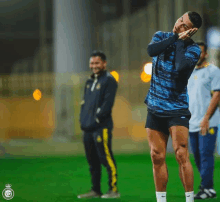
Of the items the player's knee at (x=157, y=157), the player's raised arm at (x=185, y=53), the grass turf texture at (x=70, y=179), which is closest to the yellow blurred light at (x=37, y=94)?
the grass turf texture at (x=70, y=179)

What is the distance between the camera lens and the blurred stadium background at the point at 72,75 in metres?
15.9

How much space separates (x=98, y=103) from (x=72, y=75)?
31.4 ft

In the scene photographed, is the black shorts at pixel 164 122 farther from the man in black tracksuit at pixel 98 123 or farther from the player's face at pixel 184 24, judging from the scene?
the man in black tracksuit at pixel 98 123

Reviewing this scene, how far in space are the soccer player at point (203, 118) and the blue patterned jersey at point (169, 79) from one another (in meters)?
1.61

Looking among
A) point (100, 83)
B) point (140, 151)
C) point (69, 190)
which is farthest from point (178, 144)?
point (140, 151)

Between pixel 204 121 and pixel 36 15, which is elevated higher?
pixel 36 15

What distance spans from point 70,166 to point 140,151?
4218mm

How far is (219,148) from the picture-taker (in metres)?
12.8

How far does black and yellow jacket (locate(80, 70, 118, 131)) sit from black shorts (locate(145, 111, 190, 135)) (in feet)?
5.79

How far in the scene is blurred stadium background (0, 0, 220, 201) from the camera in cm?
1591

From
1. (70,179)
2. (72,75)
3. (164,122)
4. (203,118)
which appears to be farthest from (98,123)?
(72,75)

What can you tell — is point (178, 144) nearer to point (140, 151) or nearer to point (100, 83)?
point (100, 83)

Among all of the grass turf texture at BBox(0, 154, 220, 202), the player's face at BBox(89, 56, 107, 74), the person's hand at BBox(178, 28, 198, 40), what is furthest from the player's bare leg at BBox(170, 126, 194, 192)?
the player's face at BBox(89, 56, 107, 74)

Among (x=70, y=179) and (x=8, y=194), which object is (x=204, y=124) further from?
(x=70, y=179)
